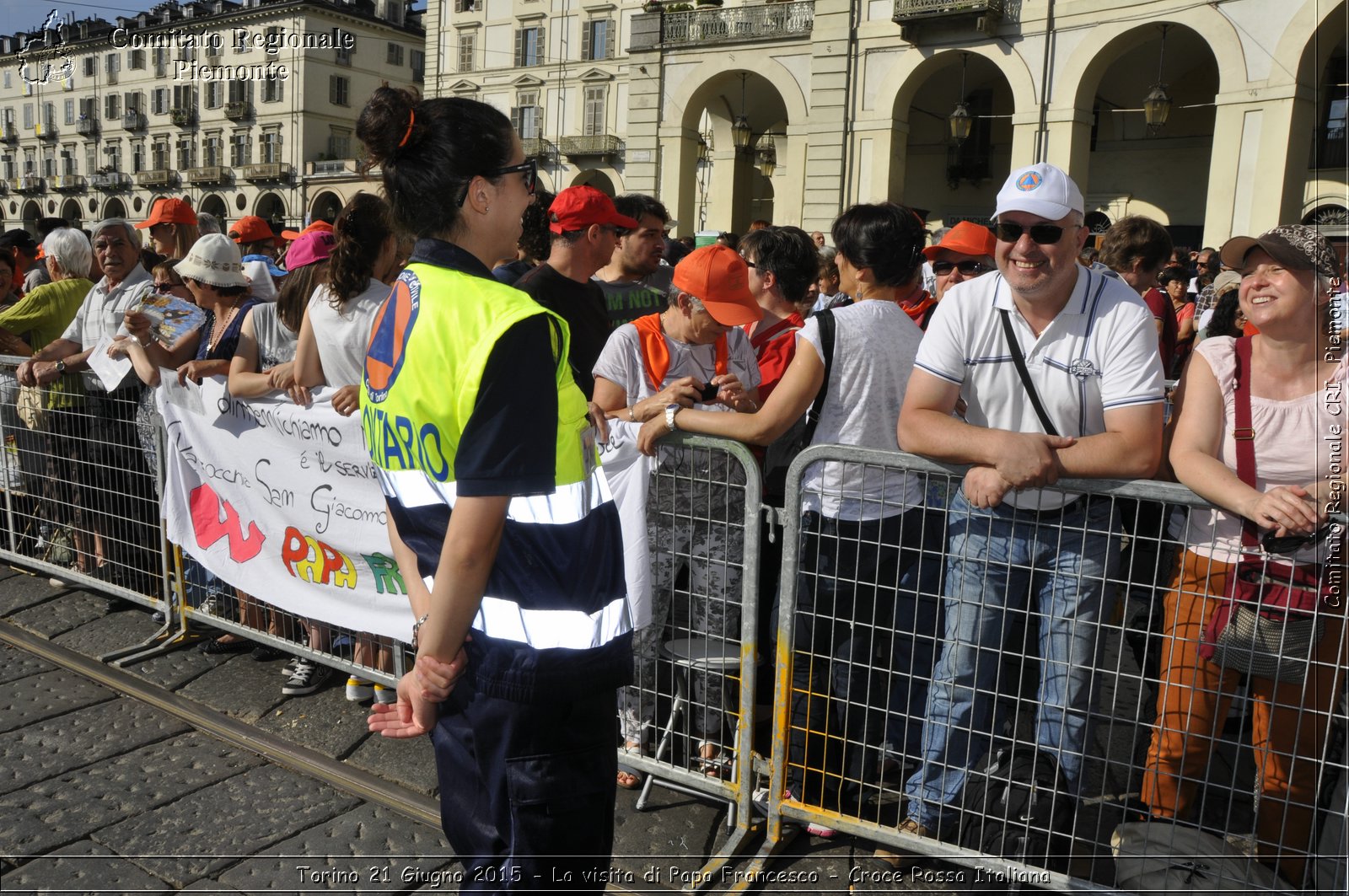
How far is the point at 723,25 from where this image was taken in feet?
86.9

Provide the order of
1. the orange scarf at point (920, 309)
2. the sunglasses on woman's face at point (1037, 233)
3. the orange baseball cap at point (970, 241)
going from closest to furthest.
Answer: the sunglasses on woman's face at point (1037, 233), the orange scarf at point (920, 309), the orange baseball cap at point (970, 241)

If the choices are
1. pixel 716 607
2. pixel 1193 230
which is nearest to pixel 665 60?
pixel 1193 230

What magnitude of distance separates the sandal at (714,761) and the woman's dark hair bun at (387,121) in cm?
235

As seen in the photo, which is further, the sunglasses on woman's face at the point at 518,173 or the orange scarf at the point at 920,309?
the orange scarf at the point at 920,309

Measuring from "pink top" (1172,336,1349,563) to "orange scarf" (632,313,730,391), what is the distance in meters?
1.65

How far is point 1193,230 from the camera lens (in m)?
24.4

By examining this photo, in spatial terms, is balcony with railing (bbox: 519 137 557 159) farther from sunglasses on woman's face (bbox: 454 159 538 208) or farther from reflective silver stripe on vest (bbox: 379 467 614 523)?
reflective silver stripe on vest (bbox: 379 467 614 523)

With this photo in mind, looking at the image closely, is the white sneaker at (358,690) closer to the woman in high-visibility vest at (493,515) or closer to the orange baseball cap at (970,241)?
the woman in high-visibility vest at (493,515)

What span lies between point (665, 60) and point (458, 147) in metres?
27.5

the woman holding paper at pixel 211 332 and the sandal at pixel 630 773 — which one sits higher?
the woman holding paper at pixel 211 332

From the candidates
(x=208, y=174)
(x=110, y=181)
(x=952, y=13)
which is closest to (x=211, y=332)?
(x=952, y=13)

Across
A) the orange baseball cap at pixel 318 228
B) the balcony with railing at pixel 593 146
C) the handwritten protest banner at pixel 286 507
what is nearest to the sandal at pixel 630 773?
the handwritten protest banner at pixel 286 507

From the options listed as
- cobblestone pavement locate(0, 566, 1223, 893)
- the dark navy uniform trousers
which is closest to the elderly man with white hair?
cobblestone pavement locate(0, 566, 1223, 893)

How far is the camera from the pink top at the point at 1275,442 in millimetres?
2721
